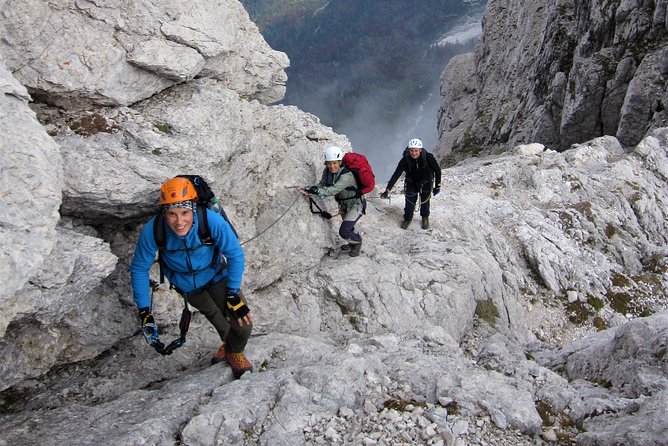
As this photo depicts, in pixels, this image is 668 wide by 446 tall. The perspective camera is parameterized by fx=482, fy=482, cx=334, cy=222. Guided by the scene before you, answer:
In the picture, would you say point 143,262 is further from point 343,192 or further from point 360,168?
point 343,192

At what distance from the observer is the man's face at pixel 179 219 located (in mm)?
7949

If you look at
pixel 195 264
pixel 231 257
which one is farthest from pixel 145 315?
pixel 231 257

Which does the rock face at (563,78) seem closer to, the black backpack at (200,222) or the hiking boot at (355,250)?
the hiking boot at (355,250)

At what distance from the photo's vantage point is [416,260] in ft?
54.0

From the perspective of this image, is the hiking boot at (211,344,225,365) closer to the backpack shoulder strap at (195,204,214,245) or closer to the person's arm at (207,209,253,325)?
the person's arm at (207,209,253,325)

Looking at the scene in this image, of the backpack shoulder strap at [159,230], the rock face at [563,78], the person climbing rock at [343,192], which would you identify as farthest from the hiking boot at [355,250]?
the rock face at [563,78]

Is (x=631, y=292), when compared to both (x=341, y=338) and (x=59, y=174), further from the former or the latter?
(x=59, y=174)

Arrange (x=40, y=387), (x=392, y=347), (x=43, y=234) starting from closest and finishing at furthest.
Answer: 1. (x=43, y=234)
2. (x=40, y=387)
3. (x=392, y=347)

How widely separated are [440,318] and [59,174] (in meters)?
11.1

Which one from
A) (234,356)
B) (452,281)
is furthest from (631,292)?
(234,356)

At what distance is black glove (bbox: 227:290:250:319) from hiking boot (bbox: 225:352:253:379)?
1026 mm

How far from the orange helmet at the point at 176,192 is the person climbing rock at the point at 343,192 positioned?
6219mm

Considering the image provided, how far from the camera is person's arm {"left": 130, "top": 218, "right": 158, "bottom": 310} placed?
838 centimetres

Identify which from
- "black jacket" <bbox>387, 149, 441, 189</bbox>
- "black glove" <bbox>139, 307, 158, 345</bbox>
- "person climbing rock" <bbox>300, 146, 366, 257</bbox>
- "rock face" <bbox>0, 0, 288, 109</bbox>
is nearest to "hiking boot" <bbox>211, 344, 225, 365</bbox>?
"black glove" <bbox>139, 307, 158, 345</bbox>
